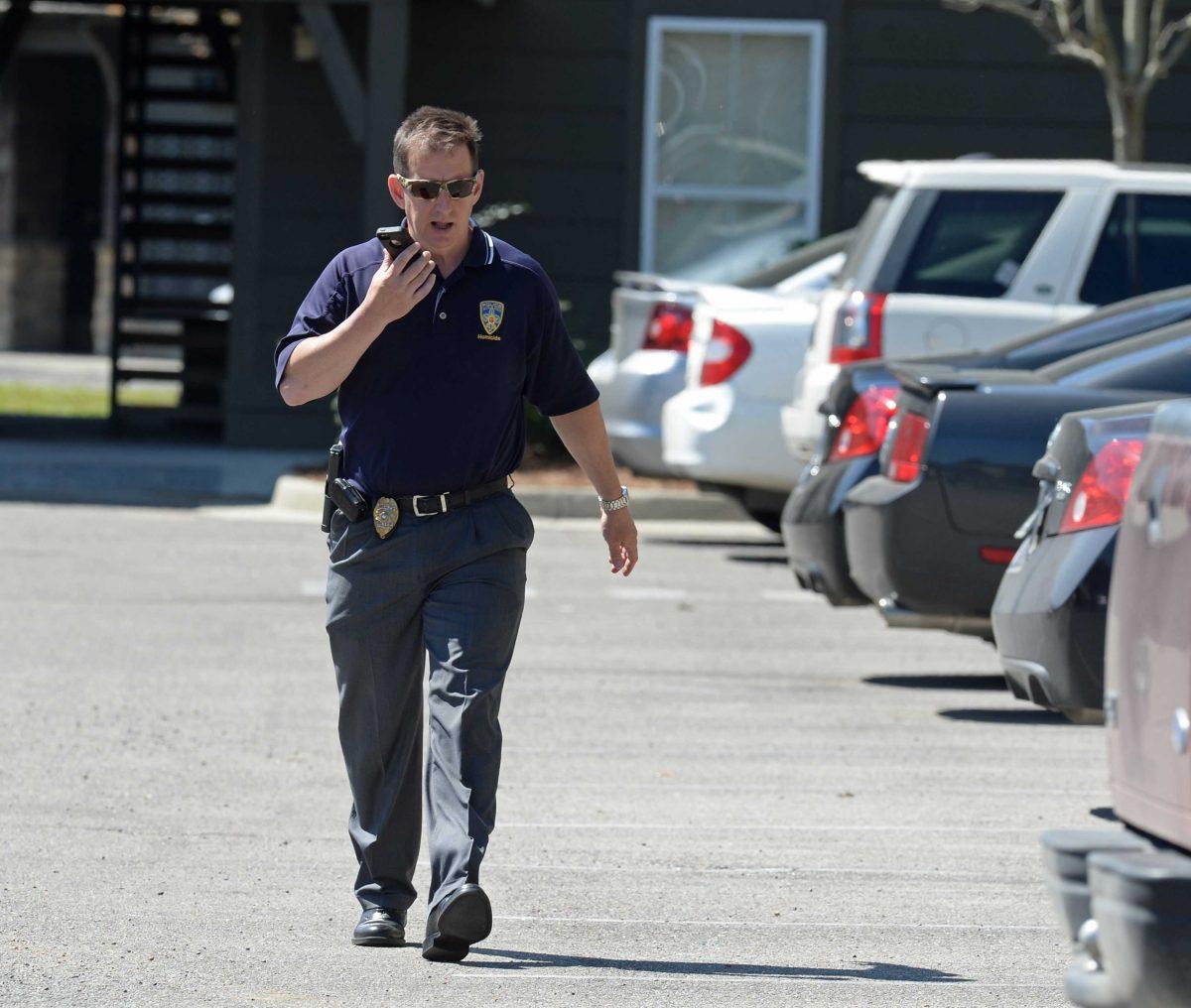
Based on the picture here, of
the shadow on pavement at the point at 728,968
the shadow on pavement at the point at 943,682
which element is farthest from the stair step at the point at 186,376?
the shadow on pavement at the point at 728,968

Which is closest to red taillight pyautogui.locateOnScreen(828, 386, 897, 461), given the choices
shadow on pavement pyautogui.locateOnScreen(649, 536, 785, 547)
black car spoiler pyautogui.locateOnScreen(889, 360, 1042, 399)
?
black car spoiler pyautogui.locateOnScreen(889, 360, 1042, 399)

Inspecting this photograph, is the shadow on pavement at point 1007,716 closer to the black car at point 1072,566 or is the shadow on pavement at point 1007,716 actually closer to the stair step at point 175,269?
the black car at point 1072,566

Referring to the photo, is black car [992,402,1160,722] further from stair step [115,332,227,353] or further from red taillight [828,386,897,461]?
stair step [115,332,227,353]

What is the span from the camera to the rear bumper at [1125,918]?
10.3ft

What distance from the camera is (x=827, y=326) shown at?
36.7 ft

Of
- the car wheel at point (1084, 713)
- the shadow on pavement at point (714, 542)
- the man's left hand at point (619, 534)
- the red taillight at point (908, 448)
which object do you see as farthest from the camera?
the shadow on pavement at point (714, 542)

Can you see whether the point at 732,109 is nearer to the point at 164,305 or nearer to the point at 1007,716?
the point at 164,305

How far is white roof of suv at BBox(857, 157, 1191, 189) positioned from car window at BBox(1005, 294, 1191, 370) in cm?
218

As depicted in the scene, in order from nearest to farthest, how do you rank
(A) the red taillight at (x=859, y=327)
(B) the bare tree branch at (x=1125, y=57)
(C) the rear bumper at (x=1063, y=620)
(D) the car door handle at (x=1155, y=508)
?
(D) the car door handle at (x=1155, y=508), (C) the rear bumper at (x=1063, y=620), (A) the red taillight at (x=859, y=327), (B) the bare tree branch at (x=1125, y=57)

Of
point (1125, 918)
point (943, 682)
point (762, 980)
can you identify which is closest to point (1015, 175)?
point (943, 682)

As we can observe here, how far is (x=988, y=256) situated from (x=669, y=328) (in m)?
2.76

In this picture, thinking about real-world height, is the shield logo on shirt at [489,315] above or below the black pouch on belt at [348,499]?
above

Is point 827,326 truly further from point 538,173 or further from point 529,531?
point 538,173

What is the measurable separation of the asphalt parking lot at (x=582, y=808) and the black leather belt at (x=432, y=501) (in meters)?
0.95
